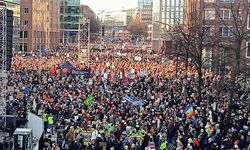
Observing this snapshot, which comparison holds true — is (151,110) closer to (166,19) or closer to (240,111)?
(240,111)

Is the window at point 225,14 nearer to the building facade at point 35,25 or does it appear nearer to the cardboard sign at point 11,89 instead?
the cardboard sign at point 11,89

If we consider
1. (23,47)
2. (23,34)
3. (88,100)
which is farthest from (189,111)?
(23,47)

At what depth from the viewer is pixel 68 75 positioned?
41.6m

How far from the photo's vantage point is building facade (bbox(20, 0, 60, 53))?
96.2 metres

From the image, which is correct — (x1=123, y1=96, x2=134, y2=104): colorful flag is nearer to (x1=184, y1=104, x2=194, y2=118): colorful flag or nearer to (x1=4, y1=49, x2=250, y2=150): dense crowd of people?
(x1=4, y1=49, x2=250, y2=150): dense crowd of people

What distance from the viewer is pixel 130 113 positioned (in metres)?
26.0

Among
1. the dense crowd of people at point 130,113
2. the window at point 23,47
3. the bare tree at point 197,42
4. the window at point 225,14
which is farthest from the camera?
the window at point 23,47

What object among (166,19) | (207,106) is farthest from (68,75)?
(166,19)

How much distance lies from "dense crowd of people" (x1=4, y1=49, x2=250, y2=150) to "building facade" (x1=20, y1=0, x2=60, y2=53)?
56828 mm

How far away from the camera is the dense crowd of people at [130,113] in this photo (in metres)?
20.7

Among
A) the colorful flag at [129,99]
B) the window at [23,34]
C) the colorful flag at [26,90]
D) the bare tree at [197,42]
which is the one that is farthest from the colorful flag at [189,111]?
the window at [23,34]

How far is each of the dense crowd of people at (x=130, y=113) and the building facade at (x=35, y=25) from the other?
56.8 m

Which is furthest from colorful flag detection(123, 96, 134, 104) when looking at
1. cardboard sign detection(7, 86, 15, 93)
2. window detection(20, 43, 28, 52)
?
window detection(20, 43, 28, 52)

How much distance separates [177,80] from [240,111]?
47.0 feet
